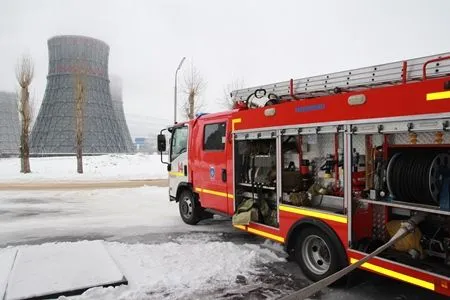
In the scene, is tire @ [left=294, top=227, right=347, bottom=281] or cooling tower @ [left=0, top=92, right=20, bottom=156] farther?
cooling tower @ [left=0, top=92, right=20, bottom=156]

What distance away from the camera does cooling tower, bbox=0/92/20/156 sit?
53.7m

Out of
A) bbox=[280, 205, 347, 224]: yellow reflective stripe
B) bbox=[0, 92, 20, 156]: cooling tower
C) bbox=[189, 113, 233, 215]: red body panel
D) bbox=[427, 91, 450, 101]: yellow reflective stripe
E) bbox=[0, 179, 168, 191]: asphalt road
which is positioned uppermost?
bbox=[0, 92, 20, 156]: cooling tower

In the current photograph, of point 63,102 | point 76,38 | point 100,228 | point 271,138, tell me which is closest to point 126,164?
point 63,102

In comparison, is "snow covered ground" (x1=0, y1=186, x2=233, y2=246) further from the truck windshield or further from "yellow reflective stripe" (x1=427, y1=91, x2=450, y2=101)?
"yellow reflective stripe" (x1=427, y1=91, x2=450, y2=101)

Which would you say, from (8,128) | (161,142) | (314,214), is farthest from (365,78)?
(8,128)

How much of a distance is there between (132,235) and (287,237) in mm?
4013

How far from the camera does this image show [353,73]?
204 inches

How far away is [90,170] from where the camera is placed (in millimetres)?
30094

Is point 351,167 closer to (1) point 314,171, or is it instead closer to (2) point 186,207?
(1) point 314,171

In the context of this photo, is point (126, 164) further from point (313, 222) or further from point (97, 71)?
point (313, 222)

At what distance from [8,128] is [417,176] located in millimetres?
59771

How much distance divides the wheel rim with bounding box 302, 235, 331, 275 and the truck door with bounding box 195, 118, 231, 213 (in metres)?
2.16

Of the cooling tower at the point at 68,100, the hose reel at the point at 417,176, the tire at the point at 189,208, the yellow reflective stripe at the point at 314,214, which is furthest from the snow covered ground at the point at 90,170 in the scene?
the hose reel at the point at 417,176

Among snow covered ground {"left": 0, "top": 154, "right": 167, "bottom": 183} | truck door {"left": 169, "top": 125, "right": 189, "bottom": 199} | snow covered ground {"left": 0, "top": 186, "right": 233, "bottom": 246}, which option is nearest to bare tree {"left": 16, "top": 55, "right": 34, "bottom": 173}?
snow covered ground {"left": 0, "top": 154, "right": 167, "bottom": 183}
